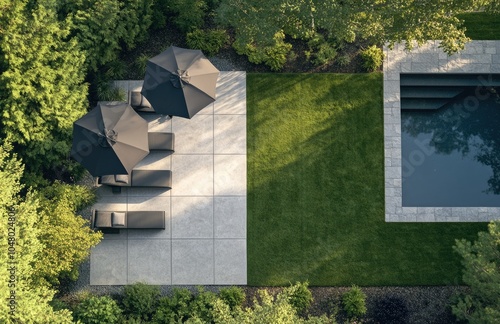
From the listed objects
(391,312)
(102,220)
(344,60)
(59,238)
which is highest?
(344,60)

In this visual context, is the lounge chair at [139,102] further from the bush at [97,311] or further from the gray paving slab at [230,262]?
the bush at [97,311]

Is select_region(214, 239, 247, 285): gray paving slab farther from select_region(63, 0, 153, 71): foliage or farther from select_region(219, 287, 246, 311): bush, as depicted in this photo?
select_region(63, 0, 153, 71): foliage

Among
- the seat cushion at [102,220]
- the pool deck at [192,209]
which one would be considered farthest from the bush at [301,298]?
the seat cushion at [102,220]

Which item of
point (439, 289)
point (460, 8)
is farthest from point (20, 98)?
point (439, 289)

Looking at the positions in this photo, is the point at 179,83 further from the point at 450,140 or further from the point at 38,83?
the point at 450,140

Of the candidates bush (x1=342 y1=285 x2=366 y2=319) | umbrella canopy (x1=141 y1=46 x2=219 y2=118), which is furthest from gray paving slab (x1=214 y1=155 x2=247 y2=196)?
bush (x1=342 y1=285 x2=366 y2=319)

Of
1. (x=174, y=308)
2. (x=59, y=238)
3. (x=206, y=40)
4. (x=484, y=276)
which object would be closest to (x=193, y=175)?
(x=174, y=308)
